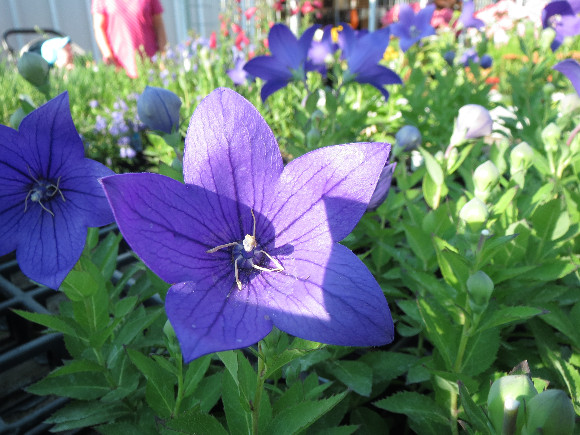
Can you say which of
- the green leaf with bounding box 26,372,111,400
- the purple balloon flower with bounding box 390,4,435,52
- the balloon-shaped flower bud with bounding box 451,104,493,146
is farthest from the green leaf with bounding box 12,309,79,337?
the purple balloon flower with bounding box 390,4,435,52

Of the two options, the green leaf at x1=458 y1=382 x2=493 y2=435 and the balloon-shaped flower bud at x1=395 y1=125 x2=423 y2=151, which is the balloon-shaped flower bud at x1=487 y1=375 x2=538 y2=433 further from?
the balloon-shaped flower bud at x1=395 y1=125 x2=423 y2=151

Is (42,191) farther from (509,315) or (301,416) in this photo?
(509,315)

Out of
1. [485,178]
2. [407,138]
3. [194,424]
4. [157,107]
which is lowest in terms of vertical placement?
[194,424]

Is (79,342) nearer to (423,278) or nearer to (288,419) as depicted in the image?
(288,419)

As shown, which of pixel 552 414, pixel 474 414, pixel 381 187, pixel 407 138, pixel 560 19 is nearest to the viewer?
pixel 552 414

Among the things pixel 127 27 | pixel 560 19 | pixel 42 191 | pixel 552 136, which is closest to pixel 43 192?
pixel 42 191

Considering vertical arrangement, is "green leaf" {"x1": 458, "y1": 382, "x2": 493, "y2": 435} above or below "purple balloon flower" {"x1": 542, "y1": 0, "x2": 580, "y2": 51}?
below

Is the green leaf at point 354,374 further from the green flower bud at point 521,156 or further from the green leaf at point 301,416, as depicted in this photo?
the green flower bud at point 521,156
